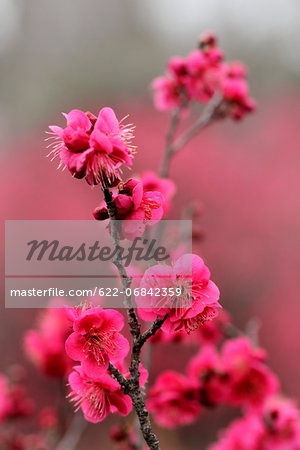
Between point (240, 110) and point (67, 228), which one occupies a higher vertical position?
point (67, 228)

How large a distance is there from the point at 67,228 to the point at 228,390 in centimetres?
256

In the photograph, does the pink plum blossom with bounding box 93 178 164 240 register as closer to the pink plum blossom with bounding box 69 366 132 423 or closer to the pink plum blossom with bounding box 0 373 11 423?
the pink plum blossom with bounding box 69 366 132 423

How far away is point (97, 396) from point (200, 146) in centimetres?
473

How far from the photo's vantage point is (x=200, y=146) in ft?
17.5

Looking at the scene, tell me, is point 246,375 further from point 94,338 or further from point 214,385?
point 94,338

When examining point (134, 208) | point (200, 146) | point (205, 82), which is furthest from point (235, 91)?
point (200, 146)

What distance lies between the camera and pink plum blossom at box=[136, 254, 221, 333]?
0.69m

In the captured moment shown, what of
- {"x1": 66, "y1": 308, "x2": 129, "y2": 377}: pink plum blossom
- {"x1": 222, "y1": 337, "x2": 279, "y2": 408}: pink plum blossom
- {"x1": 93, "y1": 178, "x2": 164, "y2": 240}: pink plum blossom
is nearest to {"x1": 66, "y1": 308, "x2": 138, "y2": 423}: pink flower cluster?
{"x1": 66, "y1": 308, "x2": 129, "y2": 377}: pink plum blossom

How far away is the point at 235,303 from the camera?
15.2 feet

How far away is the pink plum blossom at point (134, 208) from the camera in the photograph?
749 mm

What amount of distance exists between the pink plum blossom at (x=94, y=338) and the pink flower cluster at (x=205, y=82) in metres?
1.04

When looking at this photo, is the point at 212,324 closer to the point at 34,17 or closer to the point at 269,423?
the point at 269,423

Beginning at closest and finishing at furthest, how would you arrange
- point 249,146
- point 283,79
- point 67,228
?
point 67,228 → point 249,146 → point 283,79

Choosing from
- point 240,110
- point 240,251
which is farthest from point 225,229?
point 240,110
